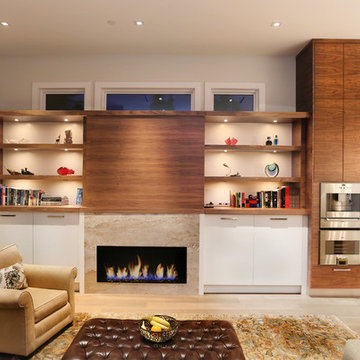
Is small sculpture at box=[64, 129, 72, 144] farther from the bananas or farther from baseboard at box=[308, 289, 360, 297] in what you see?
baseboard at box=[308, 289, 360, 297]

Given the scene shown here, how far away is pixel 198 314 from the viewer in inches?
128

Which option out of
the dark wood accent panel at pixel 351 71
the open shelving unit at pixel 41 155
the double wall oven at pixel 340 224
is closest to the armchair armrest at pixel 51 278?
the open shelving unit at pixel 41 155

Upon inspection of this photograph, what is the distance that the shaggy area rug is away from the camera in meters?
2.51

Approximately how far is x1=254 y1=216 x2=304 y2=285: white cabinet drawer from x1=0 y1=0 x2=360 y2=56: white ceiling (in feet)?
7.24

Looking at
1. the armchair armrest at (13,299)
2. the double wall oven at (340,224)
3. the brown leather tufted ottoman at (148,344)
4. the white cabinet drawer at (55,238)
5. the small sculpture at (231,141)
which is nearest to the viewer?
the brown leather tufted ottoman at (148,344)

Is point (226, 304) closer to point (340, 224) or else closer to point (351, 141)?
point (340, 224)

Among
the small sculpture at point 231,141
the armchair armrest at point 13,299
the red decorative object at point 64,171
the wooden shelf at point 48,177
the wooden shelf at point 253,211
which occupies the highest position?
the small sculpture at point 231,141

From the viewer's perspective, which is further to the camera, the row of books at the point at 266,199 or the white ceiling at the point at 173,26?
the row of books at the point at 266,199

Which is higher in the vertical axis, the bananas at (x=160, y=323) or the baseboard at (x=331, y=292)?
the bananas at (x=160, y=323)

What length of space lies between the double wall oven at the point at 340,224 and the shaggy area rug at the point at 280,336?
85 centimetres

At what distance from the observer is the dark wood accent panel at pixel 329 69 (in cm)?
380

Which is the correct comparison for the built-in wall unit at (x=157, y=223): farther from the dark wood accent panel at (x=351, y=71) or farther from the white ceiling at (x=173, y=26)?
the white ceiling at (x=173, y=26)

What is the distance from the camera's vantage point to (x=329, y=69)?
3.80 m

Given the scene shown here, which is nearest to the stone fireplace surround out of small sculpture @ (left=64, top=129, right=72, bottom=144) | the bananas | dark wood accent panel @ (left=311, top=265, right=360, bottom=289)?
small sculpture @ (left=64, top=129, right=72, bottom=144)
